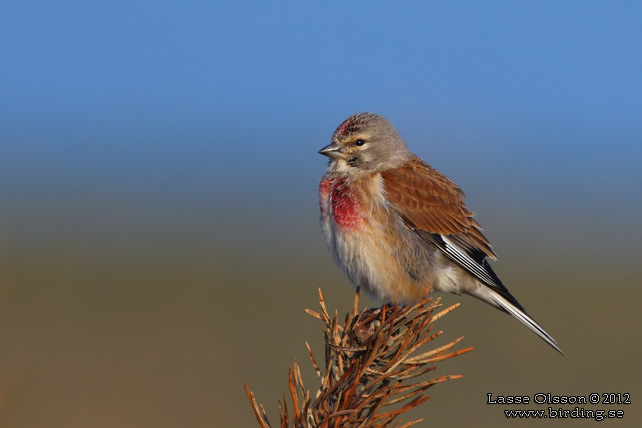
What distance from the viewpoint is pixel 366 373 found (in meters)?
2.74

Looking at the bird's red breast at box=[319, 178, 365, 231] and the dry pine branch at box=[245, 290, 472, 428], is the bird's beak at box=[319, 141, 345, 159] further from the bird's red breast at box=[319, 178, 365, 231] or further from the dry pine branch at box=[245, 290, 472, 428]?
the dry pine branch at box=[245, 290, 472, 428]

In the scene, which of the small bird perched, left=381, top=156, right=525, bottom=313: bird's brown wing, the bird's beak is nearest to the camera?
the small bird perched

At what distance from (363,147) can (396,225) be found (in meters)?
0.63

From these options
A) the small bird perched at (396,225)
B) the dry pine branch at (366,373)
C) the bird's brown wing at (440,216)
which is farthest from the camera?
the bird's brown wing at (440,216)

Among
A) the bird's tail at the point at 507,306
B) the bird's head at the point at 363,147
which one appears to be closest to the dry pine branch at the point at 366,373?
the bird's tail at the point at 507,306

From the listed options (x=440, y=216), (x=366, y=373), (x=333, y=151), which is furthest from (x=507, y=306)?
(x=366, y=373)

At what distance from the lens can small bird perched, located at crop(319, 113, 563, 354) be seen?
4.66 meters

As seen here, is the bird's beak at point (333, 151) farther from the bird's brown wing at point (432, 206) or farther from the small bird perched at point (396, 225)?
the bird's brown wing at point (432, 206)

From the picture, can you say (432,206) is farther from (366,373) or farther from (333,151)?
(366,373)

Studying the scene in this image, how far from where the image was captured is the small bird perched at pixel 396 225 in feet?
15.3

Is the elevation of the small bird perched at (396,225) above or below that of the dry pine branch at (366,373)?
above

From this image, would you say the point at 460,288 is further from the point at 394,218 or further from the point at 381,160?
the point at 381,160

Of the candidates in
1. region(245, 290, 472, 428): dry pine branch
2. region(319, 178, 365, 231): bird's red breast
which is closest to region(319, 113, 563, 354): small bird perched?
region(319, 178, 365, 231): bird's red breast

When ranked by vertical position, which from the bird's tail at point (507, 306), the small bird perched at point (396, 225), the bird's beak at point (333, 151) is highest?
the bird's beak at point (333, 151)
